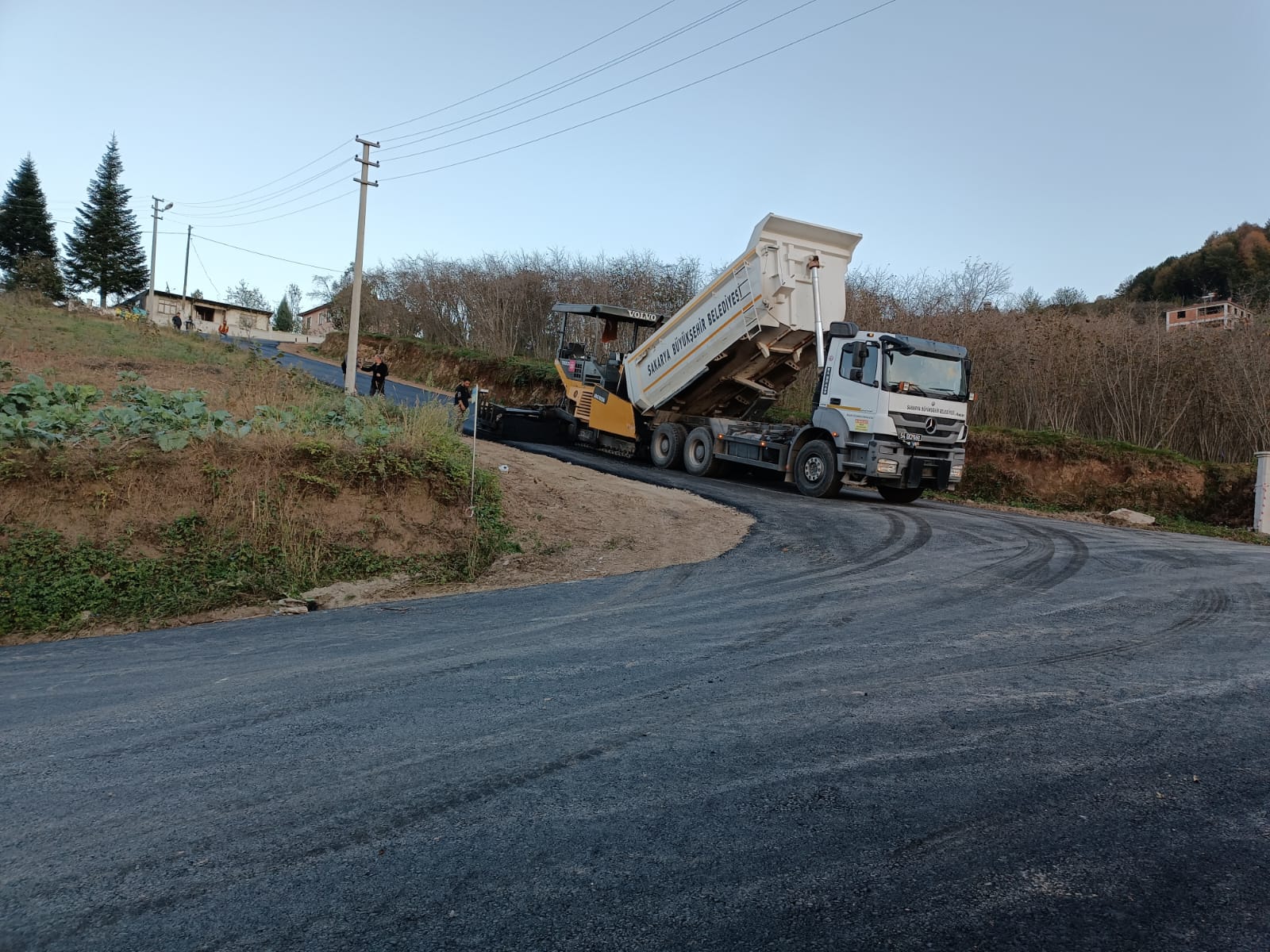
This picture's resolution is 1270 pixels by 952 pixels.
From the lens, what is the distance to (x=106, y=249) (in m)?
61.3

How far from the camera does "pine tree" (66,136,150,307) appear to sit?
61031 mm

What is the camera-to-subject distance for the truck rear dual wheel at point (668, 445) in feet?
58.9

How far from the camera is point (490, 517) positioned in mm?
10383

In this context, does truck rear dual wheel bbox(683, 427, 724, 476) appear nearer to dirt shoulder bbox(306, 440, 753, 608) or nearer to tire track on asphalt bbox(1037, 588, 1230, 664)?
dirt shoulder bbox(306, 440, 753, 608)

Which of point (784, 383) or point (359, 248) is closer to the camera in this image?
point (784, 383)

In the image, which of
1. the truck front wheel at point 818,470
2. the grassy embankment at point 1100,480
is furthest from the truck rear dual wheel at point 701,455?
the grassy embankment at point 1100,480

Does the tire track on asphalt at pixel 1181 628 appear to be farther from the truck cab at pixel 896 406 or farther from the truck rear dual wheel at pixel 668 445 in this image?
the truck rear dual wheel at pixel 668 445

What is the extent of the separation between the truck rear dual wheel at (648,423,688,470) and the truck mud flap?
17.3 ft

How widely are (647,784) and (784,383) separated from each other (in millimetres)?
14371

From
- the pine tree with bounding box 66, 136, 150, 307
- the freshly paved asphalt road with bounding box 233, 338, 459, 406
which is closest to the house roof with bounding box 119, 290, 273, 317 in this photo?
the pine tree with bounding box 66, 136, 150, 307

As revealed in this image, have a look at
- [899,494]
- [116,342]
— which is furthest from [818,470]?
[116,342]

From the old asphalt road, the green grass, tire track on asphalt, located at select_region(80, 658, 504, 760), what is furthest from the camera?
the green grass

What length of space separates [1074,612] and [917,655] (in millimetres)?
2308

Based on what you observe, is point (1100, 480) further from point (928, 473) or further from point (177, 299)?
point (177, 299)
